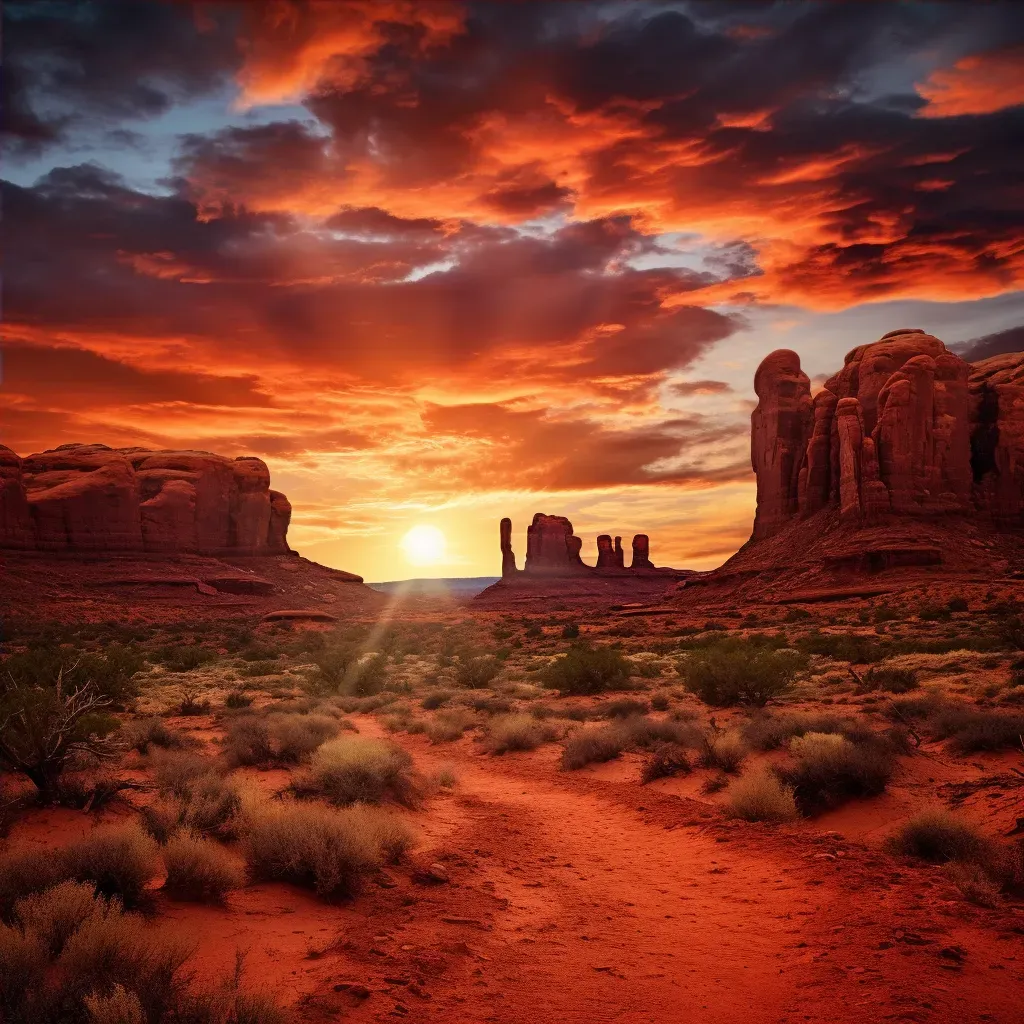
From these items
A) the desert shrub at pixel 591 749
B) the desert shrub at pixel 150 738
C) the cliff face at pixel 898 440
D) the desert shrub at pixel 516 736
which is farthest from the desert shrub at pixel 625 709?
the cliff face at pixel 898 440

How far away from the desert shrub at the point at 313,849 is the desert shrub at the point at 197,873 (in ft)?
1.51

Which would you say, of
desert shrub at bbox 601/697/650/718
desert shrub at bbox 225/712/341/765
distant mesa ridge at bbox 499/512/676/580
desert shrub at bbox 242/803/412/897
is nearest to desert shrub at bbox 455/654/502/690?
desert shrub at bbox 601/697/650/718

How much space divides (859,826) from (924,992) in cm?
410

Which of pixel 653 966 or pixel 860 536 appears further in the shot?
pixel 860 536

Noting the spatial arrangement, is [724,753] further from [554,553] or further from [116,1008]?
[554,553]

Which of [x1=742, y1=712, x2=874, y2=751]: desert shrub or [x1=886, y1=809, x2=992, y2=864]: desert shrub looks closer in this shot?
[x1=886, y1=809, x2=992, y2=864]: desert shrub

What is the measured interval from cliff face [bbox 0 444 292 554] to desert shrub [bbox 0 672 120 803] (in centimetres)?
7638

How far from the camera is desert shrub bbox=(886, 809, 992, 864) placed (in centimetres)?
739

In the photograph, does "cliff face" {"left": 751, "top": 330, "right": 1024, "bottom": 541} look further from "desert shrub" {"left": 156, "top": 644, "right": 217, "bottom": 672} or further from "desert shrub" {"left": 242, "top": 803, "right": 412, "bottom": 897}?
"desert shrub" {"left": 242, "top": 803, "right": 412, "bottom": 897}

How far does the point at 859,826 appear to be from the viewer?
29.4 feet

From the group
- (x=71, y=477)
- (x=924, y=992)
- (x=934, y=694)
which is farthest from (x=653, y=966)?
(x=71, y=477)

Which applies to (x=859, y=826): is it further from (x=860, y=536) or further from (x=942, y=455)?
(x=942, y=455)

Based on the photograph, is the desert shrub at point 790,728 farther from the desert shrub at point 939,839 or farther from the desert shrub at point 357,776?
the desert shrub at point 357,776

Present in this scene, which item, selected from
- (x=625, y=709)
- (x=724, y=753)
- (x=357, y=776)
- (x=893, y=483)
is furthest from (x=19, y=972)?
(x=893, y=483)
